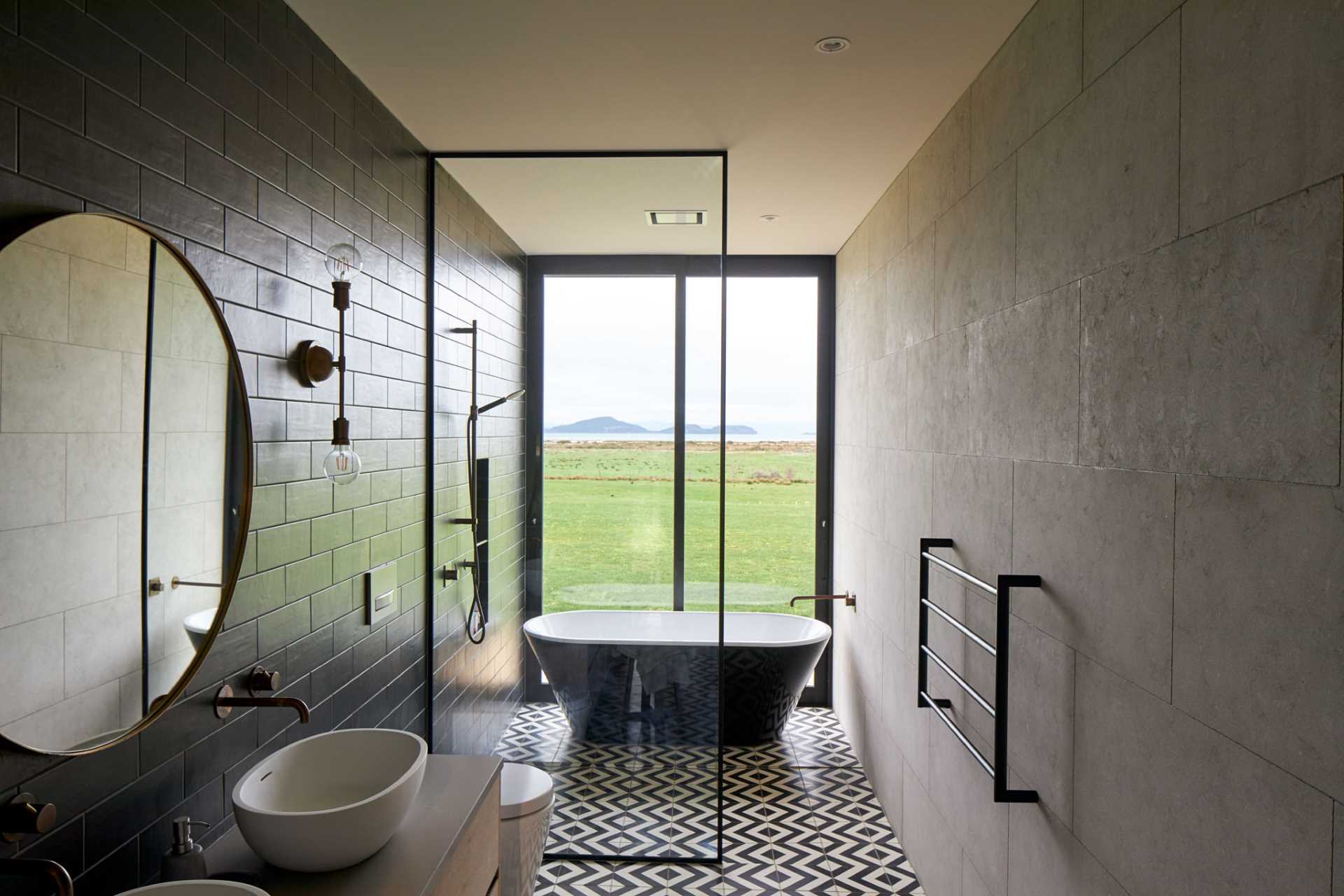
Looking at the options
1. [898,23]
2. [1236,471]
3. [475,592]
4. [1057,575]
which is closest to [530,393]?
[475,592]

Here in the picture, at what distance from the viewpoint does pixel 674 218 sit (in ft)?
10.5

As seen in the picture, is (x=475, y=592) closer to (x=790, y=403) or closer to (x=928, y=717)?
(x=928, y=717)

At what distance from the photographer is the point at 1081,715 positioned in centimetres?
176

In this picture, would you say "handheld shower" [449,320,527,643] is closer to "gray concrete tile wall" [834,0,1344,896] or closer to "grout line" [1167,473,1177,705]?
"gray concrete tile wall" [834,0,1344,896]

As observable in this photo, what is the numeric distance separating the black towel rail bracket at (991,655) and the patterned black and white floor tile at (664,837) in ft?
3.03

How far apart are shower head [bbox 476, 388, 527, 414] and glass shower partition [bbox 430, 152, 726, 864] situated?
0.15ft

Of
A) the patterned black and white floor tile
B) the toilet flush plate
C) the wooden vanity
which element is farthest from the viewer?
the patterned black and white floor tile

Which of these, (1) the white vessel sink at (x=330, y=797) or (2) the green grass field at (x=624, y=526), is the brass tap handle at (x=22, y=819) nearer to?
(1) the white vessel sink at (x=330, y=797)

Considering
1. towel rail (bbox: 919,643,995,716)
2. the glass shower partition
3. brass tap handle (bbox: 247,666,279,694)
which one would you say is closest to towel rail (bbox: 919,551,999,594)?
towel rail (bbox: 919,643,995,716)

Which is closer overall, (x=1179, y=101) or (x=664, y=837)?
(x=1179, y=101)

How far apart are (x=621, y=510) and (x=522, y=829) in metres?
1.21

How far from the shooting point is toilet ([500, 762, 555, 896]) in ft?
8.86

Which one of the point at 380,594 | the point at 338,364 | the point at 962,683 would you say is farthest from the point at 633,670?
the point at 338,364

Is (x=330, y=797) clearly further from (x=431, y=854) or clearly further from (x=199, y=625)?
(x=199, y=625)
